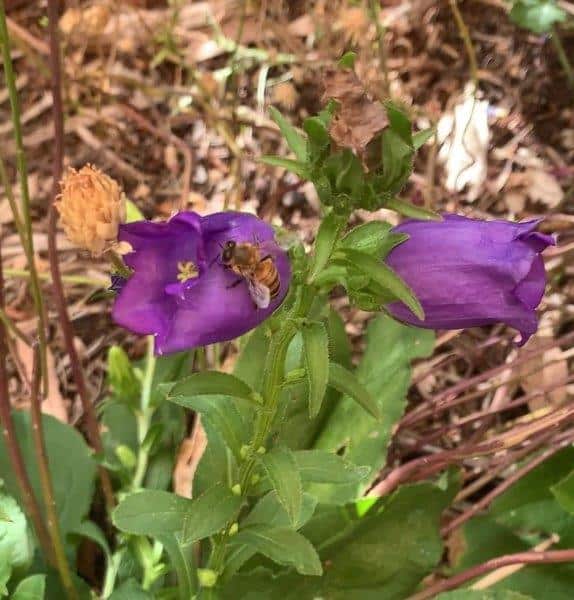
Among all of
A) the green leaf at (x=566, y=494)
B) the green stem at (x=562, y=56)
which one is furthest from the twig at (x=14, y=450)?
the green stem at (x=562, y=56)

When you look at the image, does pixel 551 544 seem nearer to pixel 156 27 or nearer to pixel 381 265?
pixel 381 265

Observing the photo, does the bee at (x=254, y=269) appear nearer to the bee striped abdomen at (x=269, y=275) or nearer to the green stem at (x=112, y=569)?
the bee striped abdomen at (x=269, y=275)

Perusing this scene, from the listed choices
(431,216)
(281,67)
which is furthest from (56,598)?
(281,67)

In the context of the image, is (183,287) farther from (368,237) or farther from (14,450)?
(14,450)

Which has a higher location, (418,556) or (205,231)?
(205,231)

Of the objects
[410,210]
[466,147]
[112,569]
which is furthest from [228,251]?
[466,147]

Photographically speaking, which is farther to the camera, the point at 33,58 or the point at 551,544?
the point at 33,58

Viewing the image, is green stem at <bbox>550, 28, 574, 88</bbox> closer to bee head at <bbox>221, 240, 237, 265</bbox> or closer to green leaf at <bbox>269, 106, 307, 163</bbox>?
green leaf at <bbox>269, 106, 307, 163</bbox>
